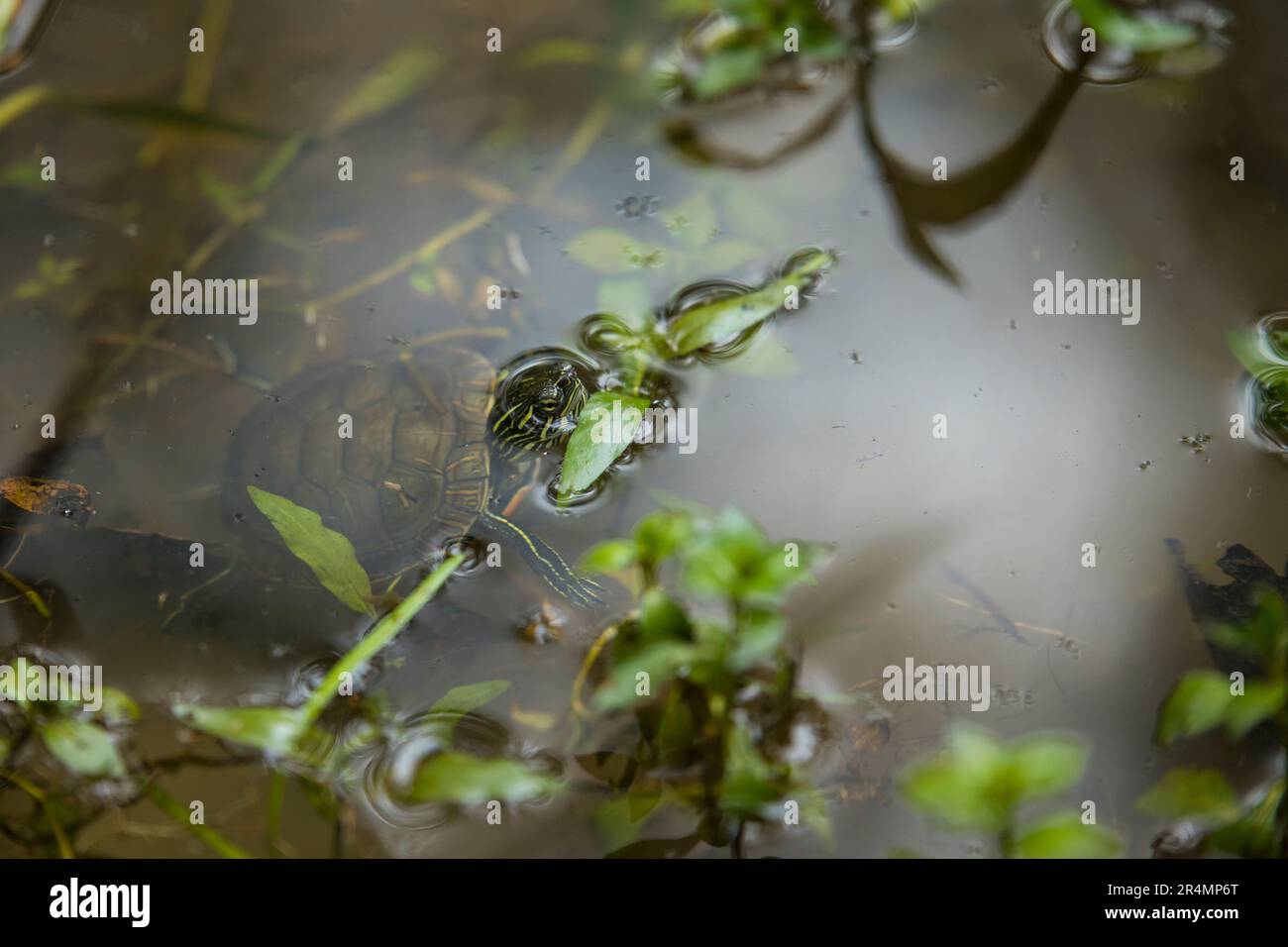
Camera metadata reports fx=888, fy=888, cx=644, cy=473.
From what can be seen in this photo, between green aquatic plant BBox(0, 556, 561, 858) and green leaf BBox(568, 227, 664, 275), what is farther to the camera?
green leaf BBox(568, 227, 664, 275)

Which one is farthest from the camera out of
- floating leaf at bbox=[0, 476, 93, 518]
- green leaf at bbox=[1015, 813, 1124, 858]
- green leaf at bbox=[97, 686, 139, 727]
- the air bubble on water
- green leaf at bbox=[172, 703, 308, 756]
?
the air bubble on water

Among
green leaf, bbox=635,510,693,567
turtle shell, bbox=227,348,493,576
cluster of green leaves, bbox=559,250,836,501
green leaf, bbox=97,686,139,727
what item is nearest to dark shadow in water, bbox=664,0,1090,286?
cluster of green leaves, bbox=559,250,836,501

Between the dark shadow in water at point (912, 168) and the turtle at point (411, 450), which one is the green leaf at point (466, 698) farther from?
the dark shadow in water at point (912, 168)

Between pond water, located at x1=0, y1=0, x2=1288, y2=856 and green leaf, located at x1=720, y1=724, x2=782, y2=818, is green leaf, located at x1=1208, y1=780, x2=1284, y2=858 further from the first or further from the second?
green leaf, located at x1=720, y1=724, x2=782, y2=818

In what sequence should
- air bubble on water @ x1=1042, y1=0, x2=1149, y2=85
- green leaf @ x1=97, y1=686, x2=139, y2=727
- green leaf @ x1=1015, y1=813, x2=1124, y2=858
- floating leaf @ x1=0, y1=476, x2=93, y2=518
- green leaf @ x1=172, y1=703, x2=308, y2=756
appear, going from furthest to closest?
air bubble on water @ x1=1042, y1=0, x2=1149, y2=85
floating leaf @ x1=0, y1=476, x2=93, y2=518
green leaf @ x1=97, y1=686, x2=139, y2=727
green leaf @ x1=172, y1=703, x2=308, y2=756
green leaf @ x1=1015, y1=813, x2=1124, y2=858

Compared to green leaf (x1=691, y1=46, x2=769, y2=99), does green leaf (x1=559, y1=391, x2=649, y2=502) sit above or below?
below

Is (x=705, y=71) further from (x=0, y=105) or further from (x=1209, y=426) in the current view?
(x=0, y=105)

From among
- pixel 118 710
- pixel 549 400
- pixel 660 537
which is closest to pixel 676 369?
pixel 549 400

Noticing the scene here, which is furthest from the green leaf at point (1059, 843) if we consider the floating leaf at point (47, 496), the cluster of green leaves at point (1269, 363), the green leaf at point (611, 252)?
the floating leaf at point (47, 496)
